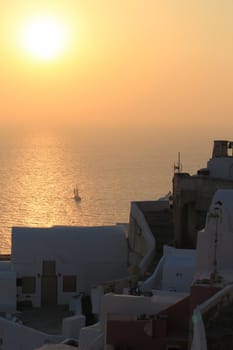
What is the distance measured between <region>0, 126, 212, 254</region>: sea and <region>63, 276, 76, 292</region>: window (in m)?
18.9

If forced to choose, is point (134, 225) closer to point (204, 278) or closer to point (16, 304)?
point (16, 304)

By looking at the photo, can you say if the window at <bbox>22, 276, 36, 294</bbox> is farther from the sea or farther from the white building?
the sea

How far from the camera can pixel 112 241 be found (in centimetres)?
2536

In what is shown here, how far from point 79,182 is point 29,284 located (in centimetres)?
5951

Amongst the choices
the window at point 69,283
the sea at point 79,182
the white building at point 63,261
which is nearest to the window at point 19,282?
the white building at point 63,261

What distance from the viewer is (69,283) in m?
24.3

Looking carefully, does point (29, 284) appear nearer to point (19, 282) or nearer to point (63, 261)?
point (19, 282)

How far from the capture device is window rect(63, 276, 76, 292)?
24.2 metres

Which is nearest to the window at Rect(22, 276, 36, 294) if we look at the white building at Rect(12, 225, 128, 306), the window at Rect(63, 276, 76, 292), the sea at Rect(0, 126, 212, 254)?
the white building at Rect(12, 225, 128, 306)

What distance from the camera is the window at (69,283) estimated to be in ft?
79.3

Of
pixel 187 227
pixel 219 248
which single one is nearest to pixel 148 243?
pixel 187 227

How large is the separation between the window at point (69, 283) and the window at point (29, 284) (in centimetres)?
101

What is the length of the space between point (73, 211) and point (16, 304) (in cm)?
3901

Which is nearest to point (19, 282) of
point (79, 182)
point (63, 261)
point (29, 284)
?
point (29, 284)
